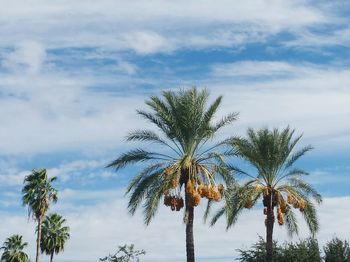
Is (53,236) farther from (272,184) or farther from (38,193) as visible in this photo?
(272,184)

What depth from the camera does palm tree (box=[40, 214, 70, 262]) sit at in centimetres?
6894

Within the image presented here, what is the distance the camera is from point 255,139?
4291cm

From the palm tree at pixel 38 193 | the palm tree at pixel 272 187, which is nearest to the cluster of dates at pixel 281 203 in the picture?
the palm tree at pixel 272 187

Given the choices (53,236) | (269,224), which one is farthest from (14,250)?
(269,224)

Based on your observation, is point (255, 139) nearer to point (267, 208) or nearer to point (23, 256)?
point (267, 208)

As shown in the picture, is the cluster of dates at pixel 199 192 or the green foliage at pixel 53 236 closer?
the cluster of dates at pixel 199 192

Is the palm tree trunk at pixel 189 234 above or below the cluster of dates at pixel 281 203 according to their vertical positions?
below

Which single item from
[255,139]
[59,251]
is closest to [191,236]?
[255,139]

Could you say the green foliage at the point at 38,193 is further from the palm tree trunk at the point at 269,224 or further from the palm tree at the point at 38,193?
the palm tree trunk at the point at 269,224

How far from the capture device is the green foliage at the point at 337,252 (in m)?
57.5

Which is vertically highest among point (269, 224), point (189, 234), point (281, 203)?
point (281, 203)

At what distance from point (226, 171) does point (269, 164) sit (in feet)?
20.1

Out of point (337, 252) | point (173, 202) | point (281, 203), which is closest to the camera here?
→ point (173, 202)

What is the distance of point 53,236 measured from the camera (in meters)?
69.4
